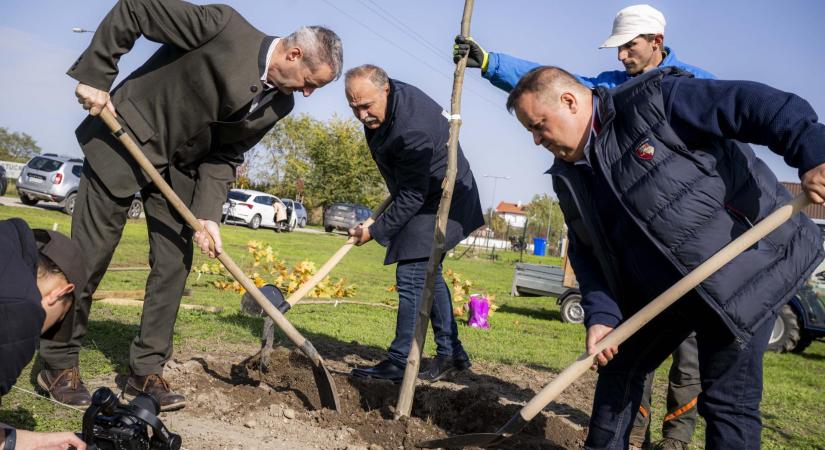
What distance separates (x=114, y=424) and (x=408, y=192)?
2.73 meters

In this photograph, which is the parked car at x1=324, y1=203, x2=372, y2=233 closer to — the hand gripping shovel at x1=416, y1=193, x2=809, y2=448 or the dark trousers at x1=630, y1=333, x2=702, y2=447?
the dark trousers at x1=630, y1=333, x2=702, y2=447

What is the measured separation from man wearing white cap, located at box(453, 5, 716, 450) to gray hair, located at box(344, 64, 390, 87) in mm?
565

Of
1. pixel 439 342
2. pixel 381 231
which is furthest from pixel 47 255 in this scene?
pixel 439 342

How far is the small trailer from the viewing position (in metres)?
11.9

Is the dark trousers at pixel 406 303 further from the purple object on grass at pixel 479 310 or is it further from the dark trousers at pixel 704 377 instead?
the purple object on grass at pixel 479 310

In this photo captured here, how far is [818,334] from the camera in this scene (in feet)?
35.4

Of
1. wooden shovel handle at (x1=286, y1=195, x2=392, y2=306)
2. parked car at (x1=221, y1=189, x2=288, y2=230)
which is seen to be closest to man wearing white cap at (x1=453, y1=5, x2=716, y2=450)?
wooden shovel handle at (x1=286, y1=195, x2=392, y2=306)

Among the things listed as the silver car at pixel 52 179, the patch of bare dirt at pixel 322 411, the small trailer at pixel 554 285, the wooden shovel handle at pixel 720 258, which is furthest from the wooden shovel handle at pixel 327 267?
the silver car at pixel 52 179

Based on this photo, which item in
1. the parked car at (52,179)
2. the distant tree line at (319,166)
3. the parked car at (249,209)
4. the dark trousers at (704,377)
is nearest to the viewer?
the dark trousers at (704,377)

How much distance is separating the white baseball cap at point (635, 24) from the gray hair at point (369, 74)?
1.39m

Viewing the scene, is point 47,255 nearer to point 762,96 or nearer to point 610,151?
point 610,151

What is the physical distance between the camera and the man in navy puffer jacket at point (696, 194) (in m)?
2.67

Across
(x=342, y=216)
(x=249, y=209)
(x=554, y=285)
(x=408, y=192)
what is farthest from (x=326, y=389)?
(x=342, y=216)

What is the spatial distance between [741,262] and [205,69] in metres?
2.82
